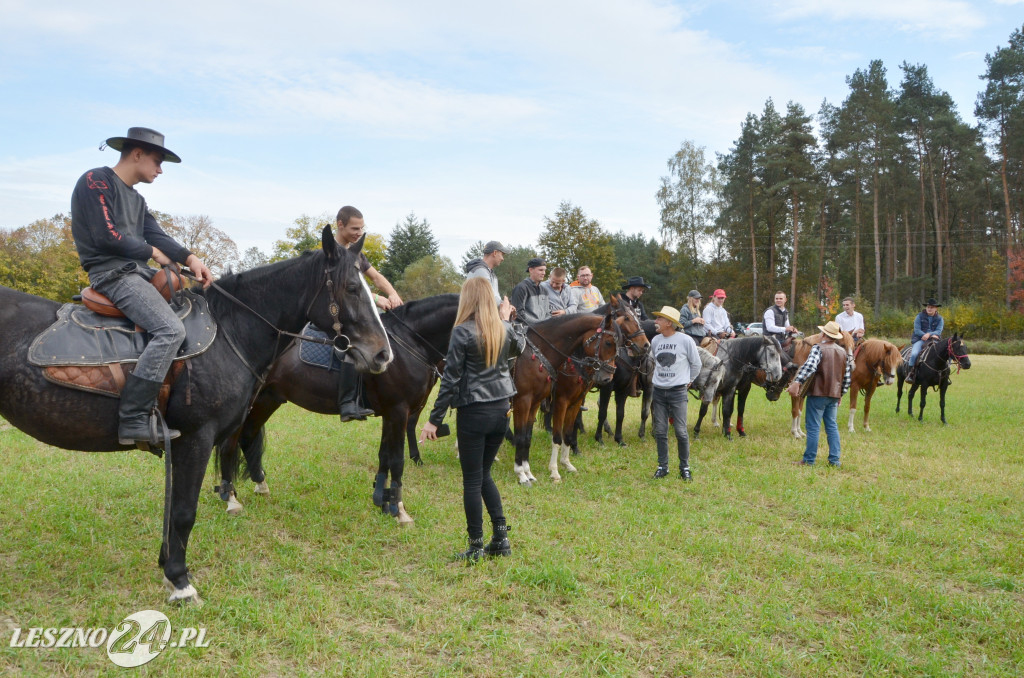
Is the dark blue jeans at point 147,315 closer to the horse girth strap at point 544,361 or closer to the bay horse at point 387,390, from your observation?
the bay horse at point 387,390

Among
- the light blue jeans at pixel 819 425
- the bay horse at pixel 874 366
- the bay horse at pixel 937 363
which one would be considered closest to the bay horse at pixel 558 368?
the light blue jeans at pixel 819 425

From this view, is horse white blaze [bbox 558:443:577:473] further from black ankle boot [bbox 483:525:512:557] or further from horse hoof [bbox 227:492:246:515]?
horse hoof [bbox 227:492:246:515]

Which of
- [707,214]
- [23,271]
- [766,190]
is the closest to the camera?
[23,271]

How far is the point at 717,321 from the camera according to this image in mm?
12320

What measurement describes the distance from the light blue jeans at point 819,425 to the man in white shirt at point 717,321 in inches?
138

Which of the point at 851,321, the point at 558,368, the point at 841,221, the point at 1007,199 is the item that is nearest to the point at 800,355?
the point at 851,321

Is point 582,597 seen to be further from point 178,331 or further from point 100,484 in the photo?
point 100,484

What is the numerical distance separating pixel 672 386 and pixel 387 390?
3.70m

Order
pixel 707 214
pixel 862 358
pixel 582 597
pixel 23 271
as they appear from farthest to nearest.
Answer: pixel 707 214 → pixel 23 271 → pixel 862 358 → pixel 582 597

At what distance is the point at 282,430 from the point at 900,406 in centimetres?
1489

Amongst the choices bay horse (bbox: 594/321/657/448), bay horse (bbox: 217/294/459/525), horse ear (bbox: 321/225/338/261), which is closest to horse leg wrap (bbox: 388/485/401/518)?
bay horse (bbox: 217/294/459/525)

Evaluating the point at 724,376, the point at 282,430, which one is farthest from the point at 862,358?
the point at 282,430

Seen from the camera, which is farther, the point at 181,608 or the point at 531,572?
the point at 531,572

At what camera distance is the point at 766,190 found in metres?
39.7
